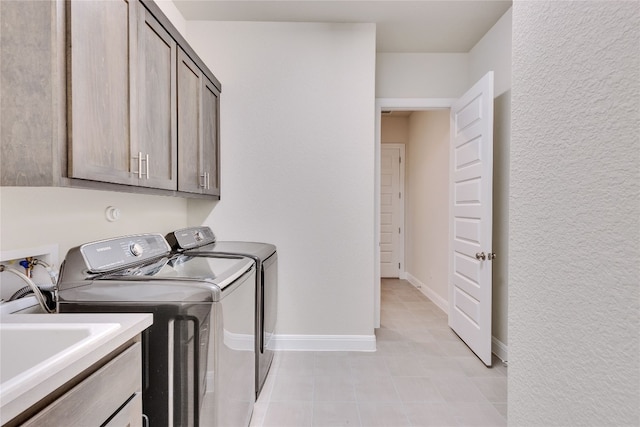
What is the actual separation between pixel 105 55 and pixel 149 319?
1.05 m

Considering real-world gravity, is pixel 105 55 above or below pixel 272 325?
above

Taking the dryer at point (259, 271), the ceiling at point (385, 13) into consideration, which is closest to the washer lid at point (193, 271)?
the dryer at point (259, 271)

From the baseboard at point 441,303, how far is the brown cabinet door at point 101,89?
296 centimetres

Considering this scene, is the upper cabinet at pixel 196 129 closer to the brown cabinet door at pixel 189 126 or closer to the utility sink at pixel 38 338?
the brown cabinet door at pixel 189 126

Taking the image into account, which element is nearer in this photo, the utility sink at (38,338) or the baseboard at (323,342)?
the utility sink at (38,338)

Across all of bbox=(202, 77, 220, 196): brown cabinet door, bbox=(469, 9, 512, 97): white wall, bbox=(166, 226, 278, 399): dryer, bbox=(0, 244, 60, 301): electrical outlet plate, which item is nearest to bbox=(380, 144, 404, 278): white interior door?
bbox=(469, 9, 512, 97): white wall

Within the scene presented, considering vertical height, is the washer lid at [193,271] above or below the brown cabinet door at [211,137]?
below

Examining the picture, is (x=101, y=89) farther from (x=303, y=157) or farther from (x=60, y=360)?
(x=303, y=157)

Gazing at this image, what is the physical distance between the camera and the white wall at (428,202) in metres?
3.98

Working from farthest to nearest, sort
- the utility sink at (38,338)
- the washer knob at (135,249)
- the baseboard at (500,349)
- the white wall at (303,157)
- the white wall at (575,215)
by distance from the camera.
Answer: the white wall at (303,157) → the baseboard at (500,349) → the washer knob at (135,249) → the utility sink at (38,338) → the white wall at (575,215)

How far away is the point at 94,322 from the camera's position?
993 millimetres

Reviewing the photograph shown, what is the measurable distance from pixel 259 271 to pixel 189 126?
1060 mm

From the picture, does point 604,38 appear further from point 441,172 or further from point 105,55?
point 441,172

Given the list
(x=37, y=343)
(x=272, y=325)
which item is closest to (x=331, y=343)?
(x=272, y=325)
